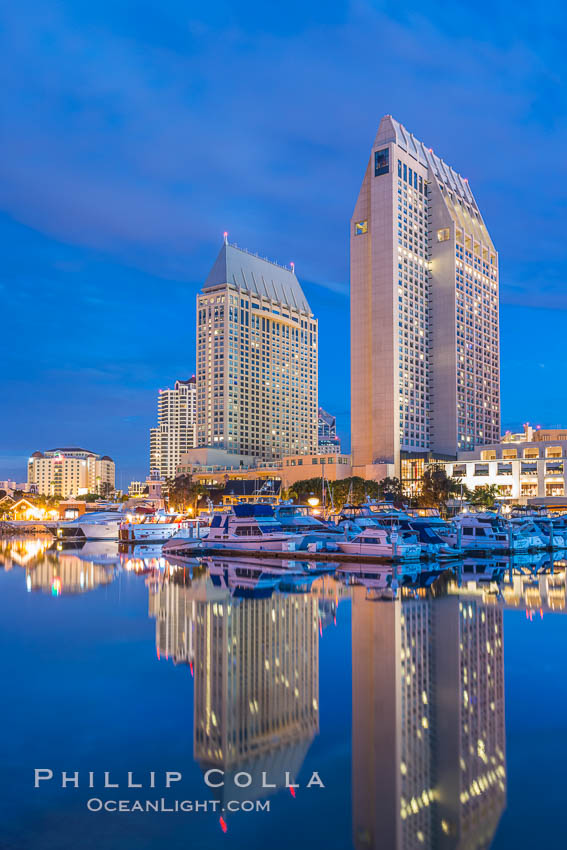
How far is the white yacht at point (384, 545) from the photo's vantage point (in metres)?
62.2

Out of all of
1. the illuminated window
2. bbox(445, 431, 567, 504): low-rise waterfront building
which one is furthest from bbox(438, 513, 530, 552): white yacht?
the illuminated window

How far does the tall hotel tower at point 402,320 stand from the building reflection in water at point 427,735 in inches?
5800

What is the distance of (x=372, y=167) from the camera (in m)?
188

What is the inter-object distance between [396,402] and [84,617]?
146413 mm

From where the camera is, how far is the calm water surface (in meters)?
13.7

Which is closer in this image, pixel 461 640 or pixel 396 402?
pixel 461 640

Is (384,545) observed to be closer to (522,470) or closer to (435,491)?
(435,491)

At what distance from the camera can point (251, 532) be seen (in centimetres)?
7312

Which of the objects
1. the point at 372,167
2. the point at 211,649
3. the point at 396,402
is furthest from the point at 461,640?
the point at 372,167

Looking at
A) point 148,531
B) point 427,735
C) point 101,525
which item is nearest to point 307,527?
point 148,531

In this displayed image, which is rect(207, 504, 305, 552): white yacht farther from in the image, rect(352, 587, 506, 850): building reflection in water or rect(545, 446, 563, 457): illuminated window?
rect(545, 446, 563, 457): illuminated window

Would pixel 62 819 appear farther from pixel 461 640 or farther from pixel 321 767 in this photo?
pixel 461 640

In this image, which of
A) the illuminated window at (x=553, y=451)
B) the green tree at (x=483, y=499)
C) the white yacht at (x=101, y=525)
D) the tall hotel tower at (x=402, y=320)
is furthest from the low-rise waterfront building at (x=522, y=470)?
the white yacht at (x=101, y=525)

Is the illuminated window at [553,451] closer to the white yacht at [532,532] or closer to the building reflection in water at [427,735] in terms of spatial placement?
the white yacht at [532,532]
